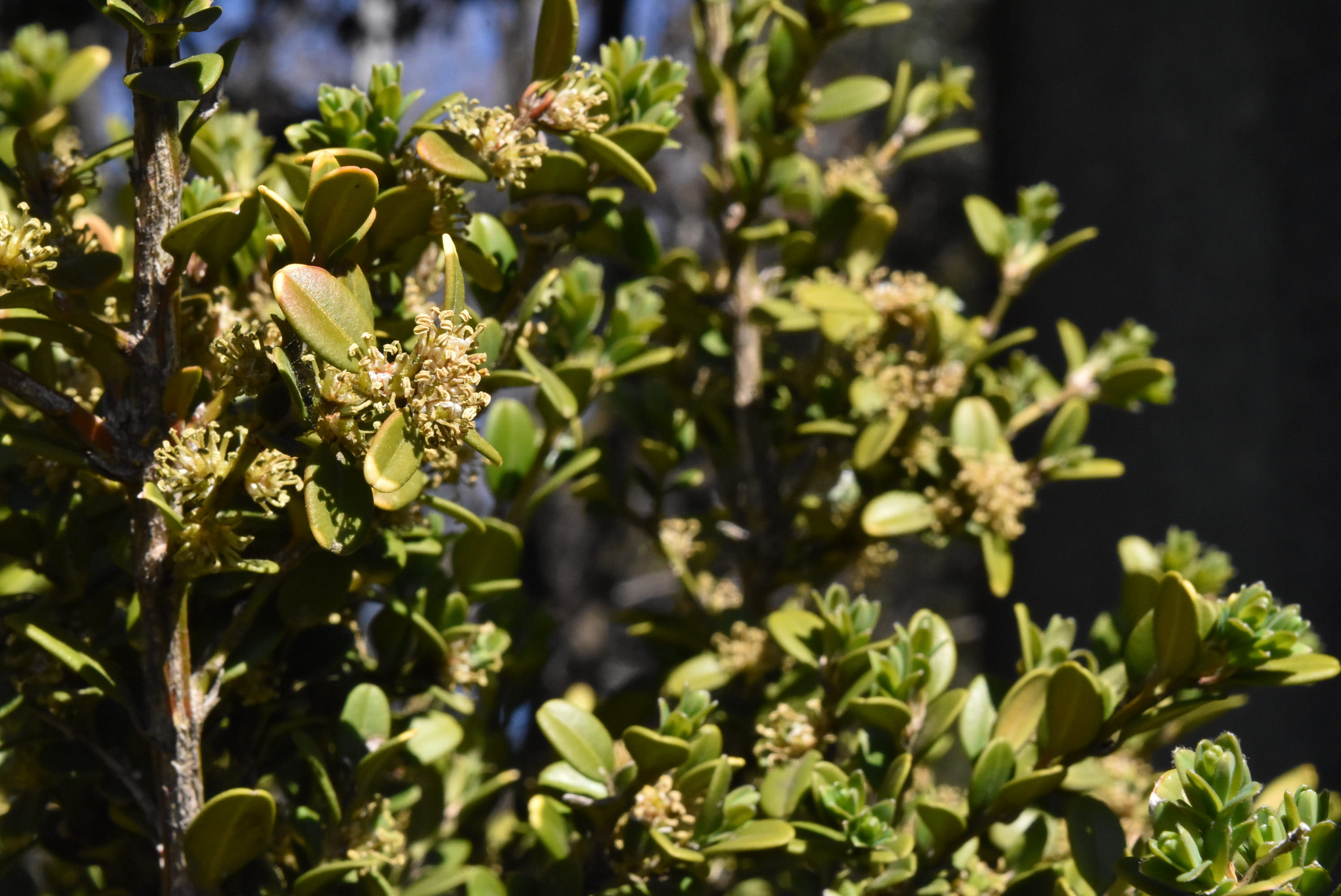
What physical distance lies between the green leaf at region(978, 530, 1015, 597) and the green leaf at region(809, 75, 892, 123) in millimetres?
568

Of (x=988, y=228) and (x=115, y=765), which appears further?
(x=988, y=228)

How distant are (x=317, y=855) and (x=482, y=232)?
60 cm

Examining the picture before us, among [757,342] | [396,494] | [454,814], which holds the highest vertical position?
[396,494]

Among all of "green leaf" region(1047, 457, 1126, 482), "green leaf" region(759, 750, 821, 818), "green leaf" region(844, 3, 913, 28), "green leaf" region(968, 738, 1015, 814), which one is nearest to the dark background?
"green leaf" region(1047, 457, 1126, 482)

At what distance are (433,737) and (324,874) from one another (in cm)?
23

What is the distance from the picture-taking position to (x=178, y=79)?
72 cm

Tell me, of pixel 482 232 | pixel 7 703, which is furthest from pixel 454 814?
pixel 482 232

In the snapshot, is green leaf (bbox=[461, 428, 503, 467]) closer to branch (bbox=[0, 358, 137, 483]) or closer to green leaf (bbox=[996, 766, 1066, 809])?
branch (bbox=[0, 358, 137, 483])

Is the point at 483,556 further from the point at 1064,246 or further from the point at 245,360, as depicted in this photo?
the point at 1064,246

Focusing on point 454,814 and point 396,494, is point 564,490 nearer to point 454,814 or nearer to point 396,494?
Answer: point 454,814

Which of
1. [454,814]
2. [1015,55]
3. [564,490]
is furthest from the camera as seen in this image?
[564,490]

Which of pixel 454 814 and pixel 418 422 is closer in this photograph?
pixel 418 422

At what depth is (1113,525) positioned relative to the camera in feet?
7.40

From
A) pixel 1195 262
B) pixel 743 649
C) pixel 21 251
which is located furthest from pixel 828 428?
pixel 1195 262
